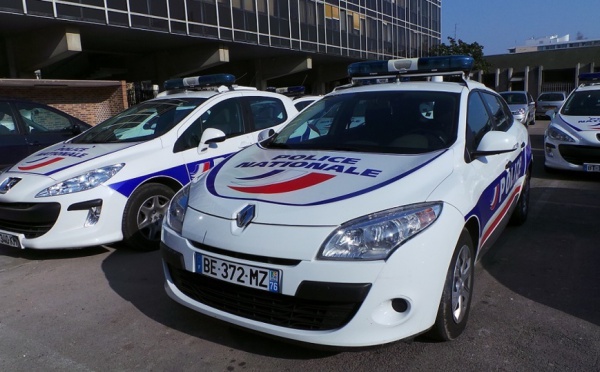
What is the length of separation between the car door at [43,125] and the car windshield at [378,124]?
4.15m

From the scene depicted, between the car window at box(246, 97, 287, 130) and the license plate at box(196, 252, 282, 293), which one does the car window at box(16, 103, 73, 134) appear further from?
the license plate at box(196, 252, 282, 293)

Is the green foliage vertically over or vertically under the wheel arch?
over

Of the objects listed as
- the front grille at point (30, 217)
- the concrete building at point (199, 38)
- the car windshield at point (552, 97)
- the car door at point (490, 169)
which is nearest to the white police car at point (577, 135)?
the car door at point (490, 169)

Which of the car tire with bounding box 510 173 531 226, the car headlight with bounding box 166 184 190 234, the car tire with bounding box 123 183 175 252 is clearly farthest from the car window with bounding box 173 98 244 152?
the car tire with bounding box 510 173 531 226

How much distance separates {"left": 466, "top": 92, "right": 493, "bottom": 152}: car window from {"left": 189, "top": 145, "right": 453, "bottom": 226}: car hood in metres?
0.42

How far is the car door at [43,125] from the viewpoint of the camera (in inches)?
270

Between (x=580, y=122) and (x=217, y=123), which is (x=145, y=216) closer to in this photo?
(x=217, y=123)

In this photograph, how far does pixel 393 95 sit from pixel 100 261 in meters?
2.95

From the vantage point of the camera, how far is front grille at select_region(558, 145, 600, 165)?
743 cm

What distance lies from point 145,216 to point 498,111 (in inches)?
136

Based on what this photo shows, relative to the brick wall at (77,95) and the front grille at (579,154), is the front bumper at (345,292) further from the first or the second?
the brick wall at (77,95)

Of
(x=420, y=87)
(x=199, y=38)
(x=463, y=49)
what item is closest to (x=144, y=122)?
(x=420, y=87)

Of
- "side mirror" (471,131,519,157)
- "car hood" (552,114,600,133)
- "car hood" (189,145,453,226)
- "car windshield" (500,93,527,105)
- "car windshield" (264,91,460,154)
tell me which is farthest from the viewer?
"car windshield" (500,93,527,105)

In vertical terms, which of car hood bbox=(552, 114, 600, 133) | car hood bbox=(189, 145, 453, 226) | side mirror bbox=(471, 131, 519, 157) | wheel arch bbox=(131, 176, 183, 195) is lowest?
wheel arch bbox=(131, 176, 183, 195)
